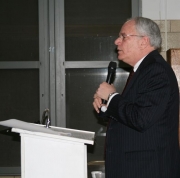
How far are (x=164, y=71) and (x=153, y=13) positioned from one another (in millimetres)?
1622

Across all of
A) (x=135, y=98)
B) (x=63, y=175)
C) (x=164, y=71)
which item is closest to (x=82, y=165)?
(x=63, y=175)

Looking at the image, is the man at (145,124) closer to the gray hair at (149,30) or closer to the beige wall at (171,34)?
the gray hair at (149,30)

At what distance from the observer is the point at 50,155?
5.17ft

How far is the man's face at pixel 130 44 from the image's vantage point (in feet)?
6.47

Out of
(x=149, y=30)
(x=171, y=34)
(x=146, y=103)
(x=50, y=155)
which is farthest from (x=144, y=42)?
(x=171, y=34)

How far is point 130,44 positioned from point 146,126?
0.52 metres

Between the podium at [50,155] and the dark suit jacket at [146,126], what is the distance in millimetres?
272

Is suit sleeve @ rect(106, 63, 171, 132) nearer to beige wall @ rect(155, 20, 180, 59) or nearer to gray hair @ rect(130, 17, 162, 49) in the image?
gray hair @ rect(130, 17, 162, 49)

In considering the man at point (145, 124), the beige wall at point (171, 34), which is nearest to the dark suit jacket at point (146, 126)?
the man at point (145, 124)

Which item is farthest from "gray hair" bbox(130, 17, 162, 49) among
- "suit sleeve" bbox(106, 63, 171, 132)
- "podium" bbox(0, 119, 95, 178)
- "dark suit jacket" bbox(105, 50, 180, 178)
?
"podium" bbox(0, 119, 95, 178)

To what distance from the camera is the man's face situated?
6.47 feet

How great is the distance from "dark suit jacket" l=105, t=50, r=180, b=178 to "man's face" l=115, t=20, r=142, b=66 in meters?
0.12

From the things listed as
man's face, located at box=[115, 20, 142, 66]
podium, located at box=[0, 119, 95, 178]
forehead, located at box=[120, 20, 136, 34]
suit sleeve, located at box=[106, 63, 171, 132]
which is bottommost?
podium, located at box=[0, 119, 95, 178]

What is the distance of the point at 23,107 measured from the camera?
11.0 feet
